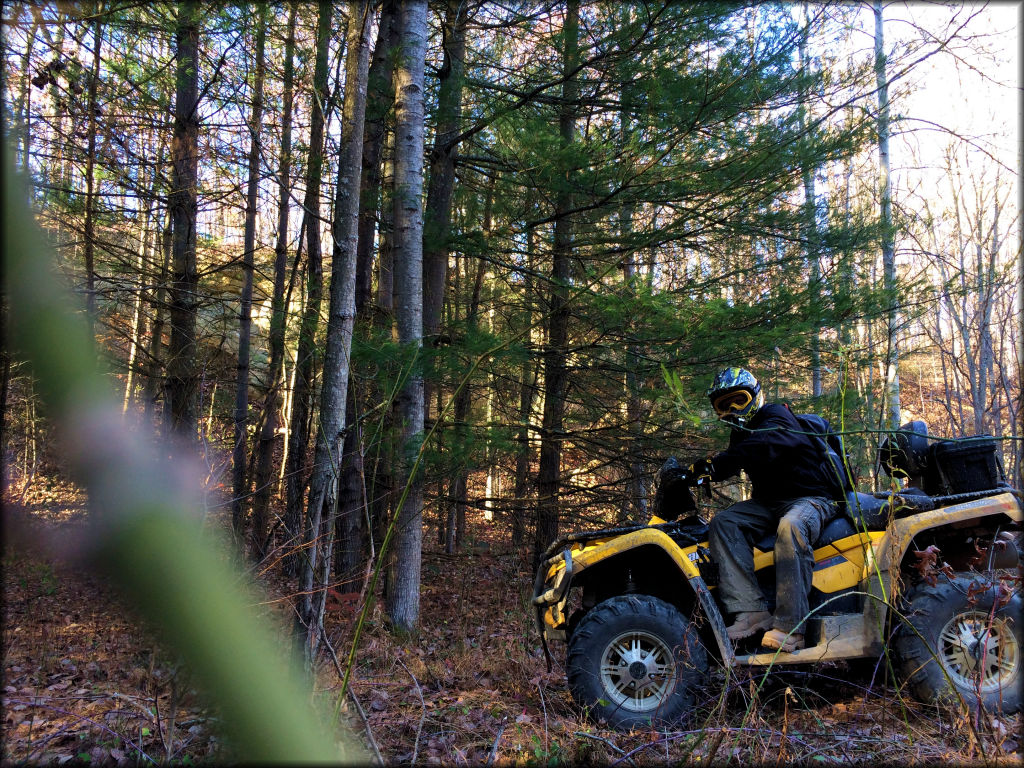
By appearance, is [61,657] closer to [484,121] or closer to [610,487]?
[610,487]

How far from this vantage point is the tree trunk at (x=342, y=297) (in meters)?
4.68

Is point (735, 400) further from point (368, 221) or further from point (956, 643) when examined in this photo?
point (368, 221)

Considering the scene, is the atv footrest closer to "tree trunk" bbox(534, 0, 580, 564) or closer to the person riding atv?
the person riding atv

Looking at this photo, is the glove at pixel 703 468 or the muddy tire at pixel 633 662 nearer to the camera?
the muddy tire at pixel 633 662

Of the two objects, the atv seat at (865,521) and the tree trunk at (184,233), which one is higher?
the tree trunk at (184,233)

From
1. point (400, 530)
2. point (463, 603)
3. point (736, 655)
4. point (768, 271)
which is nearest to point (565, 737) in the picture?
point (736, 655)

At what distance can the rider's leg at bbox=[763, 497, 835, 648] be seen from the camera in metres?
4.29

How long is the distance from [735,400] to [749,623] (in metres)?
1.49

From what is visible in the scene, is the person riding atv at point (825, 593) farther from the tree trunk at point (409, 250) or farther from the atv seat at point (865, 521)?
the tree trunk at point (409, 250)

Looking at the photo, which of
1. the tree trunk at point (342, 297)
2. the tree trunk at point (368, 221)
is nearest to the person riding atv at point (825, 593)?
the tree trunk at point (342, 297)

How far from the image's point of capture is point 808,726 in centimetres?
Result: 393

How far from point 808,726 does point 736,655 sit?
2.09 feet

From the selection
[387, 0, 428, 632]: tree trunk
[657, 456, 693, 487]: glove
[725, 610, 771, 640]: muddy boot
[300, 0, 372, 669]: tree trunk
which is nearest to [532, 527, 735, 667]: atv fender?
[725, 610, 771, 640]: muddy boot

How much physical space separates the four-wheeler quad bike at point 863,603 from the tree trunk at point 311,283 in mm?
2375
